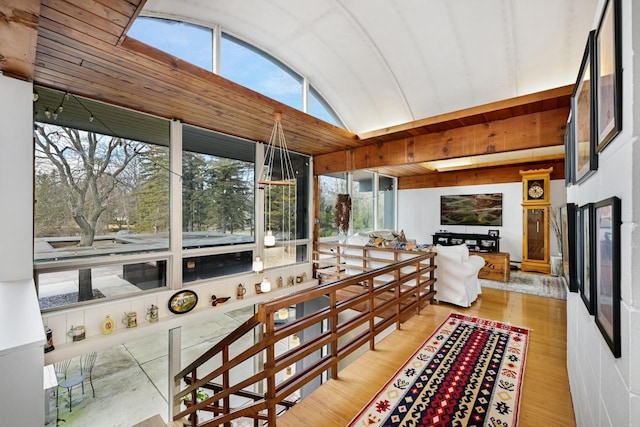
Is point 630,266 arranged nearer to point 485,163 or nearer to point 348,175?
point 348,175

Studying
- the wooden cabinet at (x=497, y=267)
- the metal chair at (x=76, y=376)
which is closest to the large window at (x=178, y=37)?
the metal chair at (x=76, y=376)

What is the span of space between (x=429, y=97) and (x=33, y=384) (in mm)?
4258

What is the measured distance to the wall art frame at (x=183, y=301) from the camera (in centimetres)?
358

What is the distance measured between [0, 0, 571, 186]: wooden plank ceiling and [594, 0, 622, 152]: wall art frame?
204 centimetres

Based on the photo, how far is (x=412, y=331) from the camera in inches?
126

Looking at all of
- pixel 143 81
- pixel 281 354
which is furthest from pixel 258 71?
pixel 281 354

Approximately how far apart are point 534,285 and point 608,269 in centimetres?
563

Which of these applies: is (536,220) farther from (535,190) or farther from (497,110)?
(497,110)

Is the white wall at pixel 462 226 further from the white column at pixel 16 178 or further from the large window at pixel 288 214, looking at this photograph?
the white column at pixel 16 178

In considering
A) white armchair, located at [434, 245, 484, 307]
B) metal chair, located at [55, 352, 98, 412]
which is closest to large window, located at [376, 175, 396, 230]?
white armchair, located at [434, 245, 484, 307]

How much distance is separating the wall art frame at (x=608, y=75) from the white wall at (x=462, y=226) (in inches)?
280

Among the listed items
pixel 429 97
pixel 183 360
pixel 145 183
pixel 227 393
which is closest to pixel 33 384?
pixel 227 393

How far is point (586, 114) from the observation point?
4.50 ft

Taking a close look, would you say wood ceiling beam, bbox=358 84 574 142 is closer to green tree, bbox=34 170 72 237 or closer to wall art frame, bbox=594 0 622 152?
wall art frame, bbox=594 0 622 152
